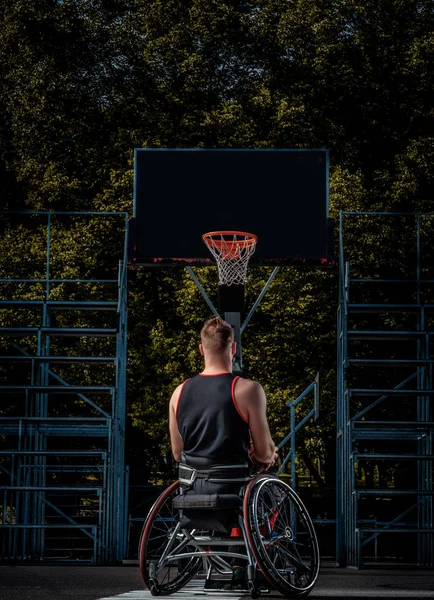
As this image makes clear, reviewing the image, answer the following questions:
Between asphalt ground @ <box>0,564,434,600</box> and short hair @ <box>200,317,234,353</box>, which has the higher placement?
short hair @ <box>200,317,234,353</box>

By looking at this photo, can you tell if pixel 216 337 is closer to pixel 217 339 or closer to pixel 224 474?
pixel 217 339

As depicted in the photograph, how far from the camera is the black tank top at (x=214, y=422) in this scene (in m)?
6.11

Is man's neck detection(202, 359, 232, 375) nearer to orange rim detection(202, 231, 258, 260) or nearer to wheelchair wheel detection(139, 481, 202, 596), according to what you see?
wheelchair wheel detection(139, 481, 202, 596)

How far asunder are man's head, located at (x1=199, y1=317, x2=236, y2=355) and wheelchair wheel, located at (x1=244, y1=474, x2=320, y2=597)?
698 mm

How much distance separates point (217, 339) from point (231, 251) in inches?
287

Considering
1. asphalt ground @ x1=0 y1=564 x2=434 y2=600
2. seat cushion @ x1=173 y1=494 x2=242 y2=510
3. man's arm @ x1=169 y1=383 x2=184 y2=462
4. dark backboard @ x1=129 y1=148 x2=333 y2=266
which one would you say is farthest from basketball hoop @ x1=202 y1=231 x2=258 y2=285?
seat cushion @ x1=173 y1=494 x2=242 y2=510

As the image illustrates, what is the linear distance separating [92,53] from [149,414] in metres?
9.91

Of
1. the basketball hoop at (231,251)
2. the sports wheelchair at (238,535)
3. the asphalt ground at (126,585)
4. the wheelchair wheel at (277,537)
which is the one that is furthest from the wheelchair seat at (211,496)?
the basketball hoop at (231,251)

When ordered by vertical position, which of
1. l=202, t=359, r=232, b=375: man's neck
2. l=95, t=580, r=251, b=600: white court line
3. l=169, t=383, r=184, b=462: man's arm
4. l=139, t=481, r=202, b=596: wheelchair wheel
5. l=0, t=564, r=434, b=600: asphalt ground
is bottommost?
l=0, t=564, r=434, b=600: asphalt ground

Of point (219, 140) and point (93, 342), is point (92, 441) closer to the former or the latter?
point (93, 342)

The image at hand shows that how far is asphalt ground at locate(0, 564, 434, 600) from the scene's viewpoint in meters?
6.46

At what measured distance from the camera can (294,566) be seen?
606cm

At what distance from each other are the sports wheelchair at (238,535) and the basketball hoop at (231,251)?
22.0 ft

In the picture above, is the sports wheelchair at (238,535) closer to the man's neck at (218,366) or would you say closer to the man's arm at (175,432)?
the man's arm at (175,432)
